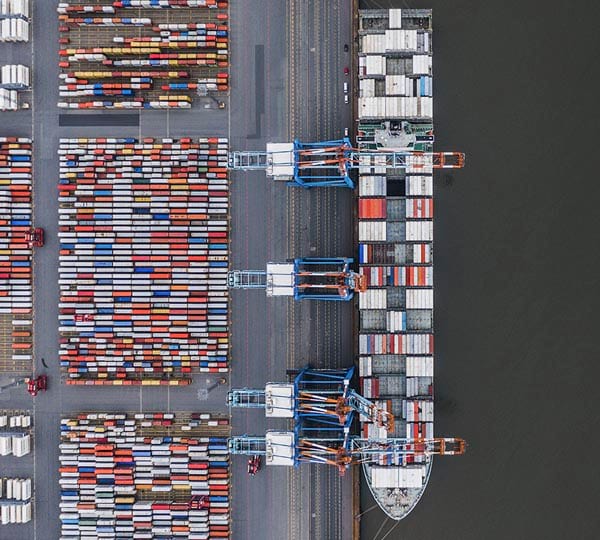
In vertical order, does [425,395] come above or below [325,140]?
below

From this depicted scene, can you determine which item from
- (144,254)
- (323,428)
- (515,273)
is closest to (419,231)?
(515,273)

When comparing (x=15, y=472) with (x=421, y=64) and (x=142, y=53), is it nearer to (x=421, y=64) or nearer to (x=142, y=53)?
(x=142, y=53)

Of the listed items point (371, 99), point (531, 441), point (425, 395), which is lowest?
point (531, 441)

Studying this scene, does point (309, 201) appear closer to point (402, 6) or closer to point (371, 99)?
point (371, 99)

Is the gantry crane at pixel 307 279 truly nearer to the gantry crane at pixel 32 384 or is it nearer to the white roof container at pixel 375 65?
the white roof container at pixel 375 65

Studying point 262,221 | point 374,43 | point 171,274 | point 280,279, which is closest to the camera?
point 280,279

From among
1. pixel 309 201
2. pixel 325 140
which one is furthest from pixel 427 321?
pixel 325 140
